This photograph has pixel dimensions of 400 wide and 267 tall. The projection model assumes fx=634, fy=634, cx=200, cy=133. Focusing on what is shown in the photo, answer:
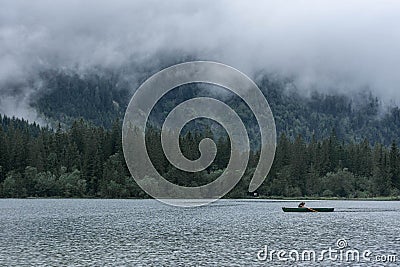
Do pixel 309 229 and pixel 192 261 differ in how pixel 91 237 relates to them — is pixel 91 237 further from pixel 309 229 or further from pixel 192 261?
pixel 309 229

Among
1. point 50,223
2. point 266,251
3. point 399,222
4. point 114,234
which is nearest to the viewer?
point 266,251

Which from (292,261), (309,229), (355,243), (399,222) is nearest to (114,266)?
(292,261)

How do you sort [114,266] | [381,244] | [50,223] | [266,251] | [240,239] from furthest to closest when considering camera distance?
[50,223], [240,239], [381,244], [266,251], [114,266]

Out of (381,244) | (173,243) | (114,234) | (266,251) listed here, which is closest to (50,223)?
(114,234)

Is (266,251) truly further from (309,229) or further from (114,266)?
(309,229)

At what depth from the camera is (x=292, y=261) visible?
58969mm

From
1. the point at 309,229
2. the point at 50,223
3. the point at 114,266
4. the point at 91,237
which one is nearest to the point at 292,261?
the point at 114,266

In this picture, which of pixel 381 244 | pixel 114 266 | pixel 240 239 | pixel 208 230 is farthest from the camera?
pixel 208 230

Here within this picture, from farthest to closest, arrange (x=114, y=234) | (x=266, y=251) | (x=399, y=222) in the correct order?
1. (x=399, y=222)
2. (x=114, y=234)
3. (x=266, y=251)

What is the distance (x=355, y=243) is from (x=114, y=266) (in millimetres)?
30944

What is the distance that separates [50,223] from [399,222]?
58406mm

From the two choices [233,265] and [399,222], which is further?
[399,222]

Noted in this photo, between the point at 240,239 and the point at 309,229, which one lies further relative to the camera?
the point at 309,229

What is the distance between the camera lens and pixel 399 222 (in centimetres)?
10831
